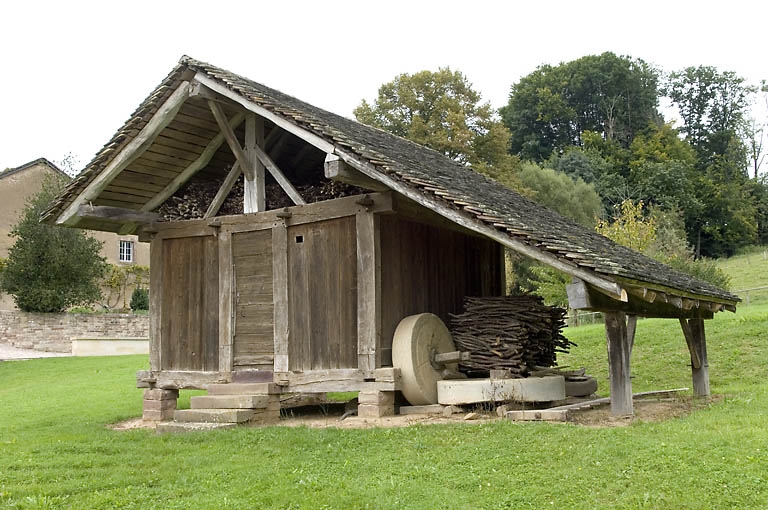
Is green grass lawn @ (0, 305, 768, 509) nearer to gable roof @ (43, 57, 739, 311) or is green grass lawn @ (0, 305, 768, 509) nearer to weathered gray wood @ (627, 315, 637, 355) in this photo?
weathered gray wood @ (627, 315, 637, 355)

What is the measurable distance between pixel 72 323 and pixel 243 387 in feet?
76.4

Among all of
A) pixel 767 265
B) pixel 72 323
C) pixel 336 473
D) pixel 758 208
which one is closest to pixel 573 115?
pixel 758 208

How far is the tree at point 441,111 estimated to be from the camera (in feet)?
130

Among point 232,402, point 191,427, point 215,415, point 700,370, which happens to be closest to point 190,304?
point 232,402

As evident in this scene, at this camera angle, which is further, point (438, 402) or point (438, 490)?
point (438, 402)

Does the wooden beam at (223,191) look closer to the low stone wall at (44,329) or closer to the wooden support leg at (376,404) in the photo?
the wooden support leg at (376,404)

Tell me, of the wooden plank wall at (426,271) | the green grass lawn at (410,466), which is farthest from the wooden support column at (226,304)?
the wooden plank wall at (426,271)

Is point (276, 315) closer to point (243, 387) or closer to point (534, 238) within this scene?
point (243, 387)

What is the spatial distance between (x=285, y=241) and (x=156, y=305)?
2.97 metres

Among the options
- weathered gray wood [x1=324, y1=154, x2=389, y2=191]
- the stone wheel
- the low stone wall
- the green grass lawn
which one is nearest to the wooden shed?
weathered gray wood [x1=324, y1=154, x2=389, y2=191]

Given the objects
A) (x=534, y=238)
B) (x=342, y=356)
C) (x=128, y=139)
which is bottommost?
(x=342, y=356)

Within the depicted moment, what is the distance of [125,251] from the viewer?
42.5 metres

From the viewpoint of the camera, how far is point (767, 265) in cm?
4338

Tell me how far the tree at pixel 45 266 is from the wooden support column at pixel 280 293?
2350 centimetres
